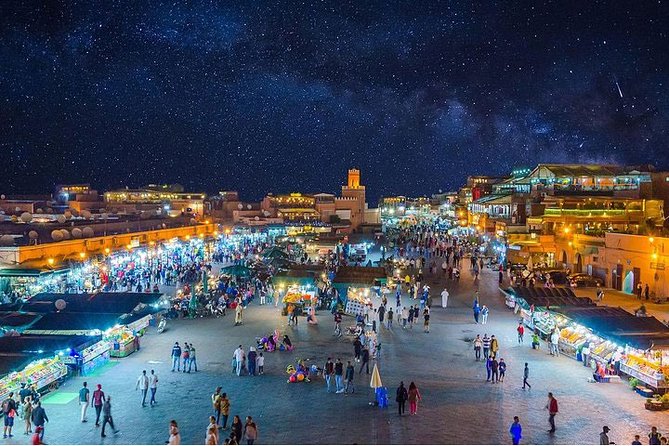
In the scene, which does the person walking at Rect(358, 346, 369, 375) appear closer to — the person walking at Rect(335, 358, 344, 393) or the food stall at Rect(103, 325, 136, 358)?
the person walking at Rect(335, 358, 344, 393)

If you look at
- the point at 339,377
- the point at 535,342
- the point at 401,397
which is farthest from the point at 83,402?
the point at 535,342

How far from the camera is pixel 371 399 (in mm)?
13070

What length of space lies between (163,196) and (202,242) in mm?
42083

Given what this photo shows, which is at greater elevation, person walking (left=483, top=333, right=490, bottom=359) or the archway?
the archway

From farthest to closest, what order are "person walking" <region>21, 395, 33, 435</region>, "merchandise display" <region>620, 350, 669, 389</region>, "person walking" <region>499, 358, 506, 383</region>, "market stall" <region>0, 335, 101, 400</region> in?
"person walking" <region>499, 358, 506, 383</region>
"merchandise display" <region>620, 350, 669, 389</region>
"market stall" <region>0, 335, 101, 400</region>
"person walking" <region>21, 395, 33, 435</region>

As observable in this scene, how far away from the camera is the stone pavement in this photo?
1088cm

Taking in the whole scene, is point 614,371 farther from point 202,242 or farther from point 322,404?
point 202,242

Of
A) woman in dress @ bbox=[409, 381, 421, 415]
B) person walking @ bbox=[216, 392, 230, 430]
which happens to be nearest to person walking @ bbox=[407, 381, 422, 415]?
woman in dress @ bbox=[409, 381, 421, 415]

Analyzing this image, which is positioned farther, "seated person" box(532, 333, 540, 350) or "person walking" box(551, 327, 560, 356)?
"seated person" box(532, 333, 540, 350)

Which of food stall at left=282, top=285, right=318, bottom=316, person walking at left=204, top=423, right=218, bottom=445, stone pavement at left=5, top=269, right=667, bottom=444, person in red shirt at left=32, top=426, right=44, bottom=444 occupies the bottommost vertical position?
stone pavement at left=5, top=269, right=667, bottom=444

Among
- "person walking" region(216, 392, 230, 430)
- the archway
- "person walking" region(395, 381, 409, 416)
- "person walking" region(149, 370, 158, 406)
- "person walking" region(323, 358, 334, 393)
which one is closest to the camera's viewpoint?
"person walking" region(216, 392, 230, 430)

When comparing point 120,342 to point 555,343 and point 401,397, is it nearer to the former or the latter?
point 401,397

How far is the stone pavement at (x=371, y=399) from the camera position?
428 inches

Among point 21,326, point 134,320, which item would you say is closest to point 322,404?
point 134,320
